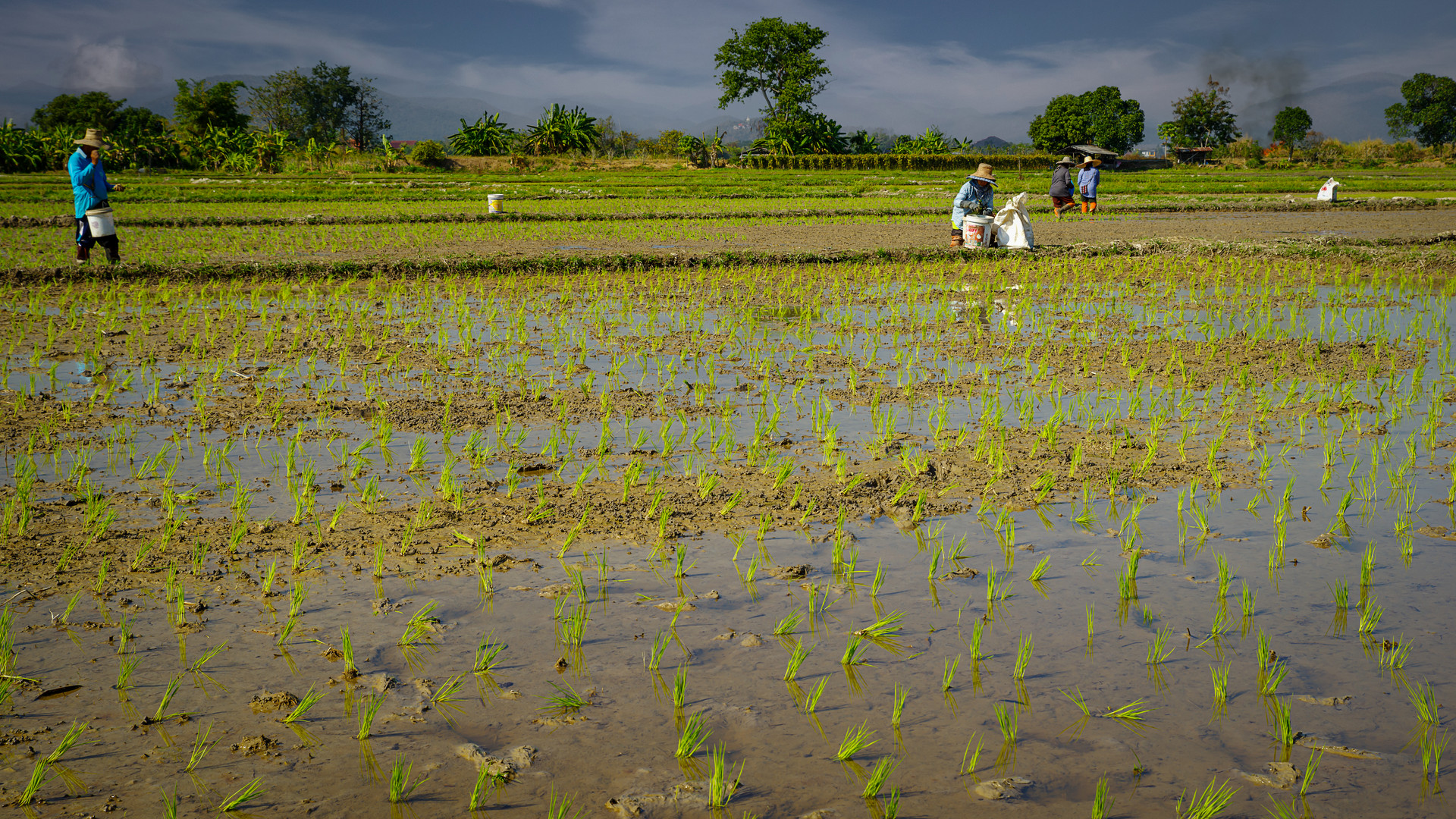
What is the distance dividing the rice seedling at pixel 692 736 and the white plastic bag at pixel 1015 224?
10.5 metres

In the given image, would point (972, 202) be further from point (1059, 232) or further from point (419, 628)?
point (419, 628)

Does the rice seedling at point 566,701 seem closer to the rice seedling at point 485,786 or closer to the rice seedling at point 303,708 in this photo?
the rice seedling at point 485,786

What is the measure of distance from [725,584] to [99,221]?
29.3 ft

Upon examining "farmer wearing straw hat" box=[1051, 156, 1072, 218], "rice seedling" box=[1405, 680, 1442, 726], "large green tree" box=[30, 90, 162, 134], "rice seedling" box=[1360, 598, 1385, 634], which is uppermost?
"large green tree" box=[30, 90, 162, 134]

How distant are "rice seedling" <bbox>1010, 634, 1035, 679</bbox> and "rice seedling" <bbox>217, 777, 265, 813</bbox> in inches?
67.7

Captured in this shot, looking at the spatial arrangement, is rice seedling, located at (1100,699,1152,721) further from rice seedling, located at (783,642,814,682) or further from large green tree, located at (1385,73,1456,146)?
large green tree, located at (1385,73,1456,146)

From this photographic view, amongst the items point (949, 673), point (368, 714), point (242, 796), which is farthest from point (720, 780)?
point (242, 796)

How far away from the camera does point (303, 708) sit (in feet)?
6.76

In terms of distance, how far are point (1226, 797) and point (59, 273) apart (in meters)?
10.6

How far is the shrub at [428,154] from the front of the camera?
126 feet

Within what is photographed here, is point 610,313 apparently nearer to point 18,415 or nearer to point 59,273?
point 18,415

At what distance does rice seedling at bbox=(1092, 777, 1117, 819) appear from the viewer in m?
1.70

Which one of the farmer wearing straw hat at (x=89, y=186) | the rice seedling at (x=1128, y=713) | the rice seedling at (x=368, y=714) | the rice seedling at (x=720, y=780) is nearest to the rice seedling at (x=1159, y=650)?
the rice seedling at (x=1128, y=713)

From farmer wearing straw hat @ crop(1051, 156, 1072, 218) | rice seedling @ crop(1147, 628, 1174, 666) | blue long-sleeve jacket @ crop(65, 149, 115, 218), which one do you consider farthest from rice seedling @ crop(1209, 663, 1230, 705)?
farmer wearing straw hat @ crop(1051, 156, 1072, 218)
